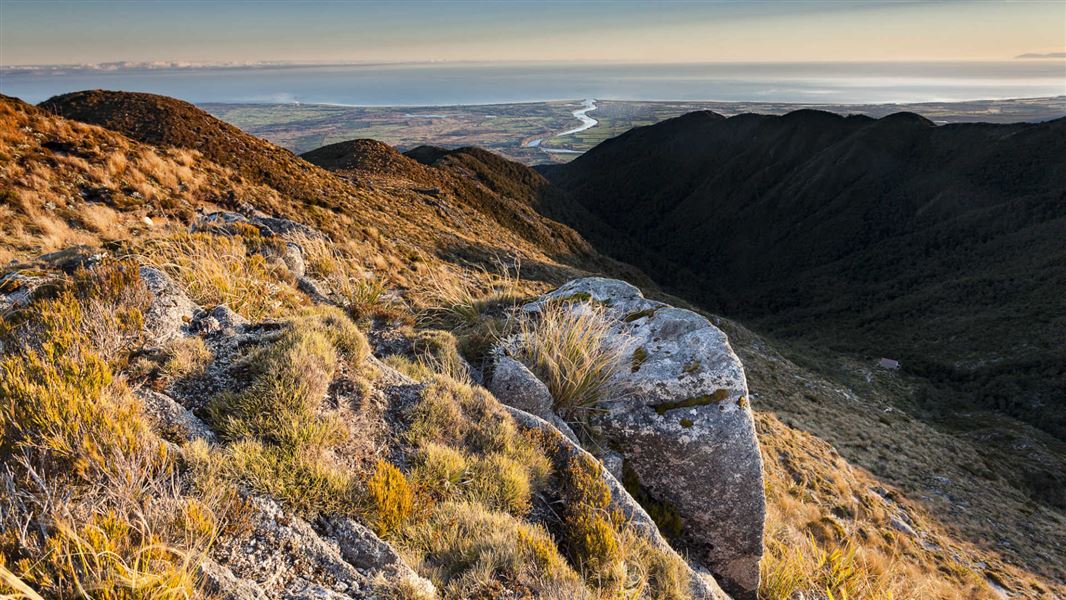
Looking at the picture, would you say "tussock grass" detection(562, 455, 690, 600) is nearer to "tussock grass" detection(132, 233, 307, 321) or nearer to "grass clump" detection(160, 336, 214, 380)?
"grass clump" detection(160, 336, 214, 380)

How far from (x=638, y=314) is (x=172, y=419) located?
5.23 metres

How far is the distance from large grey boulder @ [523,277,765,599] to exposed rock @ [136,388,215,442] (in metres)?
3.34

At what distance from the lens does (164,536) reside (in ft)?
6.41

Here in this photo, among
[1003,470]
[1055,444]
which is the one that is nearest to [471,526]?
[1003,470]

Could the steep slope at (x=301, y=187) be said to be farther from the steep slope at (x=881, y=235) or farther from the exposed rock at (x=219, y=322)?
the steep slope at (x=881, y=235)

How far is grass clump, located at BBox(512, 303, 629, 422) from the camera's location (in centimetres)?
473

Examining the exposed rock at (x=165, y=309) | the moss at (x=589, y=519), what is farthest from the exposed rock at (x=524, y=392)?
the exposed rock at (x=165, y=309)

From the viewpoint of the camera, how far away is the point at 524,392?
4.34 metres

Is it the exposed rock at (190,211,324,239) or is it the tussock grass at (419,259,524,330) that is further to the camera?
the exposed rock at (190,211,324,239)

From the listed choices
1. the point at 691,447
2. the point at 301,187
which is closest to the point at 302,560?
the point at 691,447

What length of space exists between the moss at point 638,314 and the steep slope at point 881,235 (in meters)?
33.9

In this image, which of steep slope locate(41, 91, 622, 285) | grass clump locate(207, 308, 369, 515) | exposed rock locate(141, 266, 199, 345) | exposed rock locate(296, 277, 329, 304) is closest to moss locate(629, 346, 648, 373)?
grass clump locate(207, 308, 369, 515)

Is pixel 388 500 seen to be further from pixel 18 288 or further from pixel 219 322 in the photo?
pixel 18 288

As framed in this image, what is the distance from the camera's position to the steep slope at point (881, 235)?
3434 cm
